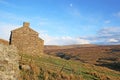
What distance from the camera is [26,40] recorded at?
50219 millimetres

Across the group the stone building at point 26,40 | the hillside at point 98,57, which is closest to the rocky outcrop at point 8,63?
the stone building at point 26,40

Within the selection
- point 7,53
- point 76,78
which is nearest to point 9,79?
point 7,53

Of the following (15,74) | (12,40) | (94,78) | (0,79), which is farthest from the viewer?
(12,40)

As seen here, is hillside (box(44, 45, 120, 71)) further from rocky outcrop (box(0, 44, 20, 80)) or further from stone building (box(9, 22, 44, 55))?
rocky outcrop (box(0, 44, 20, 80))

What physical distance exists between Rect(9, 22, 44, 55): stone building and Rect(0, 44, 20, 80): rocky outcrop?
33.5m

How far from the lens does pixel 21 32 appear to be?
163 feet

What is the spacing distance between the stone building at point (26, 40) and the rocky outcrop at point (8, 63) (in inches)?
1320

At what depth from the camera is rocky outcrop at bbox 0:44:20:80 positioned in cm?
1465

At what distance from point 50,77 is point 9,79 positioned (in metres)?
5.99

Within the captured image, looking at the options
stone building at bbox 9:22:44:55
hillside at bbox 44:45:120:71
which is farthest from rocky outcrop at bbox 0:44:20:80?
hillside at bbox 44:45:120:71

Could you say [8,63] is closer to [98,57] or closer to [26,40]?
[26,40]

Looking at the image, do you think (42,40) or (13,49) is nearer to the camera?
(13,49)

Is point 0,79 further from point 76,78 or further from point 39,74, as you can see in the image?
point 76,78

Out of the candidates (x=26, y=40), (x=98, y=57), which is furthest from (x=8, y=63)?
(x=98, y=57)
